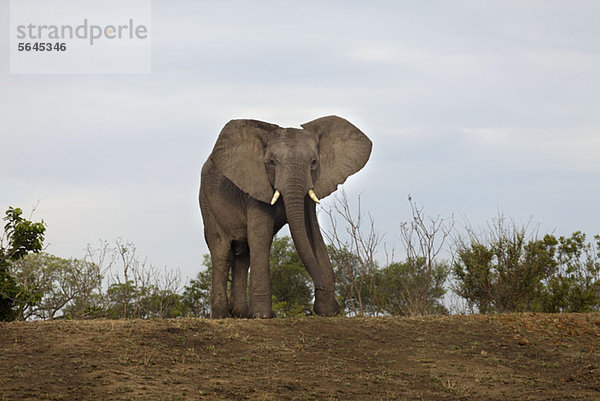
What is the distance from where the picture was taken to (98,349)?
1173 centimetres

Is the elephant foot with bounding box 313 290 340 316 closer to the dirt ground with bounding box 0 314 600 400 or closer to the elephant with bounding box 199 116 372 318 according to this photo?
the elephant with bounding box 199 116 372 318

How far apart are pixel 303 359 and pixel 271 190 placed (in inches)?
153

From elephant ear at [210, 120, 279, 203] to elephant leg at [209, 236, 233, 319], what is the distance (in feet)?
5.94

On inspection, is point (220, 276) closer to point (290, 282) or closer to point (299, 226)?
point (299, 226)

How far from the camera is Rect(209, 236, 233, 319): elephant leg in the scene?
16297 mm

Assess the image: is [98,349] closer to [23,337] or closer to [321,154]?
[23,337]

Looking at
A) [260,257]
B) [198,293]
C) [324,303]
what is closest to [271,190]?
[260,257]

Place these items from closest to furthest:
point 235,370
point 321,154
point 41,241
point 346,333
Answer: point 235,370
point 346,333
point 321,154
point 41,241

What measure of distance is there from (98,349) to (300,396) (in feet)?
10.4

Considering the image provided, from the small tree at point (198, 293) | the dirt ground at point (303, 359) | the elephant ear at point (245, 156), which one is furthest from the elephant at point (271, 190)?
the small tree at point (198, 293)

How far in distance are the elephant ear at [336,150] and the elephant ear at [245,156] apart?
90 cm

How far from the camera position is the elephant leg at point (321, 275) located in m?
14.6

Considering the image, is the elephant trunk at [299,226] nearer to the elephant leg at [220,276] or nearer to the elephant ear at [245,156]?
the elephant ear at [245,156]

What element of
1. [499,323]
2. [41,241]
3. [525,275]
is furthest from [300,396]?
[525,275]
